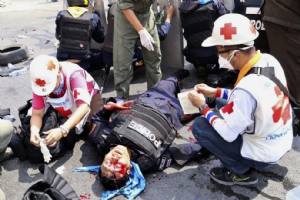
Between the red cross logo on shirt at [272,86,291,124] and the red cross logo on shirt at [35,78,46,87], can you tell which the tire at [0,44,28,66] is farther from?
the red cross logo on shirt at [272,86,291,124]

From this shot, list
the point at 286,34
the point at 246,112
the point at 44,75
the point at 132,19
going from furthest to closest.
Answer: the point at 132,19 < the point at 286,34 < the point at 44,75 < the point at 246,112

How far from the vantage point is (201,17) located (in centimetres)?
398

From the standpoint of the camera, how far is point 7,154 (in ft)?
10.5

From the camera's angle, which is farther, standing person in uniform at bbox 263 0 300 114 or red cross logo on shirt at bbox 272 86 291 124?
standing person in uniform at bbox 263 0 300 114

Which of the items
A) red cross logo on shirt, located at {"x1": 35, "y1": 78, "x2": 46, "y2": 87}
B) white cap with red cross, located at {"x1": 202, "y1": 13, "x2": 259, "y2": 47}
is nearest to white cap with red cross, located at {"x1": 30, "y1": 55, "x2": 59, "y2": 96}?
red cross logo on shirt, located at {"x1": 35, "y1": 78, "x2": 46, "y2": 87}

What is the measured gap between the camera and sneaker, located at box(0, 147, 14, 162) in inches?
125

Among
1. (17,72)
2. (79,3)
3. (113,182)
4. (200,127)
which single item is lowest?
(17,72)

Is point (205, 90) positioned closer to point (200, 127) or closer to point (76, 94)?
point (200, 127)

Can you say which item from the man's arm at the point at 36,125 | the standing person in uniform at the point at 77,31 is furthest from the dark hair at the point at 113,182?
the standing person in uniform at the point at 77,31

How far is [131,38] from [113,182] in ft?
5.01

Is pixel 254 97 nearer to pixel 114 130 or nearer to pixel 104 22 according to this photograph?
pixel 114 130

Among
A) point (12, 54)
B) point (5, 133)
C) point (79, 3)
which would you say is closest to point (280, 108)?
point (5, 133)

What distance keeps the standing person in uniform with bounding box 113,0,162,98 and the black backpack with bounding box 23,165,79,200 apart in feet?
4.38

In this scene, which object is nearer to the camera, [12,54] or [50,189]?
[50,189]
